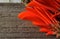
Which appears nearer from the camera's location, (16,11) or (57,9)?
Answer: (57,9)

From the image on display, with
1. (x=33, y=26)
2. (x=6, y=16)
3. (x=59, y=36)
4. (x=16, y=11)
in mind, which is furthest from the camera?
(x=16, y=11)

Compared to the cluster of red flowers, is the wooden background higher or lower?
lower

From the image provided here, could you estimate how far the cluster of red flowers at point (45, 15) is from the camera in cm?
108

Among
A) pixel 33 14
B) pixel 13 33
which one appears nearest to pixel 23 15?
pixel 33 14

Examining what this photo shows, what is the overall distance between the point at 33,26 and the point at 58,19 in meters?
0.13

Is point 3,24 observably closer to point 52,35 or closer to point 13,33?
point 13,33

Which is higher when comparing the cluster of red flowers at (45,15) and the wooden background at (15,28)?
the cluster of red flowers at (45,15)

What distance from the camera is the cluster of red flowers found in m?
1.08

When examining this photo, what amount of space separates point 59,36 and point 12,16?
36cm

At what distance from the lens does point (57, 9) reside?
1.16m

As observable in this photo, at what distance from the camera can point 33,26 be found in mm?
1132

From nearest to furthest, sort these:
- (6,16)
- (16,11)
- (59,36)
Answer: (59,36) < (6,16) < (16,11)

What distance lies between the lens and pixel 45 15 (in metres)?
1.15

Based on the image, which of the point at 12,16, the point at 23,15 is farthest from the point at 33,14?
the point at 12,16
